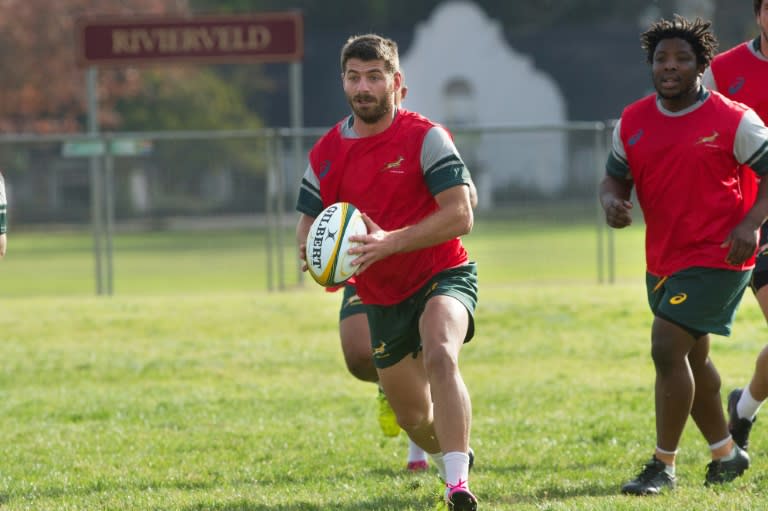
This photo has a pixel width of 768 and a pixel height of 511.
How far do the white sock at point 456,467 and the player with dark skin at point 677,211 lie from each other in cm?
103

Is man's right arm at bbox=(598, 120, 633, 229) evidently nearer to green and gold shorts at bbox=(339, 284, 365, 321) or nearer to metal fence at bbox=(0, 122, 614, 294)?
green and gold shorts at bbox=(339, 284, 365, 321)

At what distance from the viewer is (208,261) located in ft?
83.6

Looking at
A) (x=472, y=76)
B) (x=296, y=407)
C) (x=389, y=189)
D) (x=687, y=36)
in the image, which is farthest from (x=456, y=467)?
(x=472, y=76)

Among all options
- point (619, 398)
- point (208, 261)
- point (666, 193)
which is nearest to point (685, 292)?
point (666, 193)

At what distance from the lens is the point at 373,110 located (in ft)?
19.2

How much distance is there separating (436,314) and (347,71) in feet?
3.78

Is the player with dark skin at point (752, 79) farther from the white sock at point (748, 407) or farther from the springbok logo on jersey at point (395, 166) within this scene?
the springbok logo on jersey at point (395, 166)

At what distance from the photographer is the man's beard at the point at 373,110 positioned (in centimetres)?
586

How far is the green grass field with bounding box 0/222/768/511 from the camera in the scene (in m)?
6.41

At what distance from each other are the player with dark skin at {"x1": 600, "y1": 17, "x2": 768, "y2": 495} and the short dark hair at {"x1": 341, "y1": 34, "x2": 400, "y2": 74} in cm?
115

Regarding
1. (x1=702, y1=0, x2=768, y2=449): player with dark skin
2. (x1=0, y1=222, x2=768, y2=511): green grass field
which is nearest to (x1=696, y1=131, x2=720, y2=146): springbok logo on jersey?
(x1=702, y1=0, x2=768, y2=449): player with dark skin

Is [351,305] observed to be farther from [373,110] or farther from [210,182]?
[210,182]

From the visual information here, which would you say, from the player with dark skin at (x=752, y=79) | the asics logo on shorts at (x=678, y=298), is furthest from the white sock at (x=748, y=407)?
the asics logo on shorts at (x=678, y=298)

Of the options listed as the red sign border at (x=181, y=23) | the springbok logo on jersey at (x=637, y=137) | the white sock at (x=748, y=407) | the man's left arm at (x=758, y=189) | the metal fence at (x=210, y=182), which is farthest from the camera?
the metal fence at (x=210, y=182)
